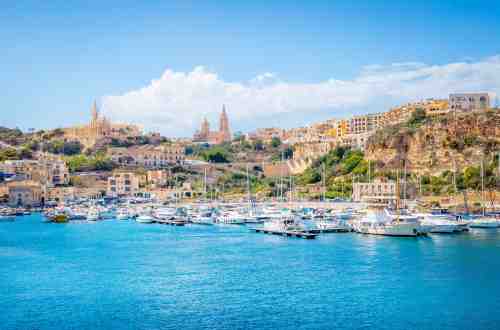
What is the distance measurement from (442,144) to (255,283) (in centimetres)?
4596

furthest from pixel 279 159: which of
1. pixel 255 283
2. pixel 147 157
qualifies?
pixel 255 283

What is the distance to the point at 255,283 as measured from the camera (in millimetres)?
28422

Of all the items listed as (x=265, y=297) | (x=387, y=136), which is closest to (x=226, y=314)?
(x=265, y=297)

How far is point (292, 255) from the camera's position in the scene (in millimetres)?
35906

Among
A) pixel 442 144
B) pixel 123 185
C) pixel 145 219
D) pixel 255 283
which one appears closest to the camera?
pixel 255 283

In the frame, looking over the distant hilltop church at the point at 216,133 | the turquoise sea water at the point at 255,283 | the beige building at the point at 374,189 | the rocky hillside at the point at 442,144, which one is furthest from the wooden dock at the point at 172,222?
the distant hilltop church at the point at 216,133

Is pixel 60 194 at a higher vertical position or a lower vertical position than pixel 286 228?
higher

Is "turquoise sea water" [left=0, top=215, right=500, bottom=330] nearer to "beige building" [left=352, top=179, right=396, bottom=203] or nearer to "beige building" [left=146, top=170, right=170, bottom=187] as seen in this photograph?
"beige building" [left=352, top=179, right=396, bottom=203]

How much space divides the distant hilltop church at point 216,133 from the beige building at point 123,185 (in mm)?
55347

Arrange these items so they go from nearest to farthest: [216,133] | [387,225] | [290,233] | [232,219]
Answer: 1. [387,225]
2. [290,233]
3. [232,219]
4. [216,133]

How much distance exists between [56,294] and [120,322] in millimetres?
5274

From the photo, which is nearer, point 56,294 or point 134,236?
point 56,294

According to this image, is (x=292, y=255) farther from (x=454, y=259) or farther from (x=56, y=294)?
(x=56, y=294)

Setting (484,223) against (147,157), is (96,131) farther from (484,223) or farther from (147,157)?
(484,223)
